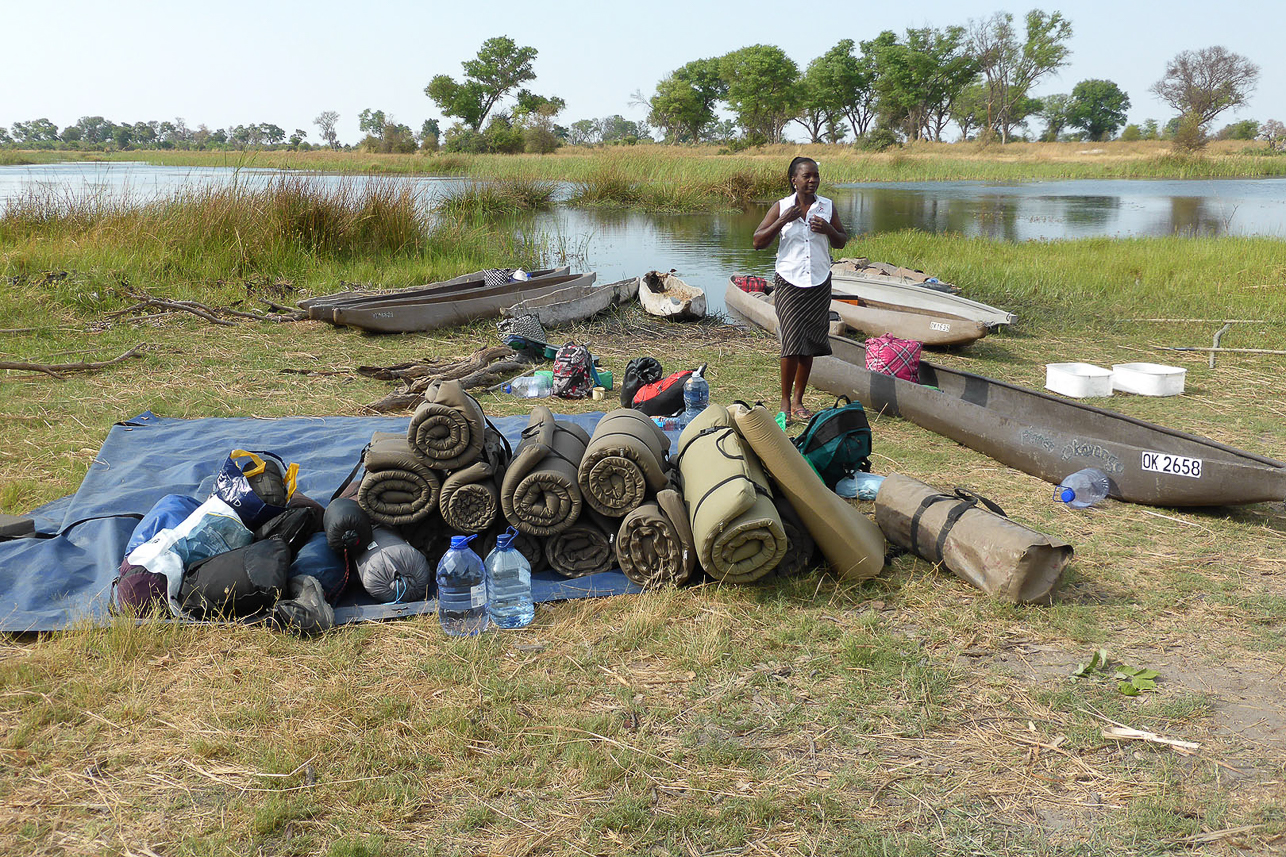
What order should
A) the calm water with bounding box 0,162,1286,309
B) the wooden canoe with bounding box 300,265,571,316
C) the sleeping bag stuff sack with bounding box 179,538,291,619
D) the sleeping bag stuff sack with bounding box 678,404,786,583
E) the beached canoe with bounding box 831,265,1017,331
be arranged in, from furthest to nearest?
the calm water with bounding box 0,162,1286,309 → the wooden canoe with bounding box 300,265,571,316 → the beached canoe with bounding box 831,265,1017,331 → the sleeping bag stuff sack with bounding box 678,404,786,583 → the sleeping bag stuff sack with bounding box 179,538,291,619

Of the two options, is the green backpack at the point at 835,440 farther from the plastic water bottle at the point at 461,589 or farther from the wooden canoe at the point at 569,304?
the wooden canoe at the point at 569,304

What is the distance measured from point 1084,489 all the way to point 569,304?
280 inches

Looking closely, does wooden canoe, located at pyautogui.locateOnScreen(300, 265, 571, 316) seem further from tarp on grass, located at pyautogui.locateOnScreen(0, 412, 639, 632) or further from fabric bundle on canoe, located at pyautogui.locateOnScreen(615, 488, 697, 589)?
fabric bundle on canoe, located at pyautogui.locateOnScreen(615, 488, 697, 589)

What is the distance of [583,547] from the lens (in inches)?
149

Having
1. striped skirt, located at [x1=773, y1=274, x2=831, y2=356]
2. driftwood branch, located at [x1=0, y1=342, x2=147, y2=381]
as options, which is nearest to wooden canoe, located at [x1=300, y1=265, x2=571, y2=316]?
driftwood branch, located at [x1=0, y1=342, x2=147, y2=381]

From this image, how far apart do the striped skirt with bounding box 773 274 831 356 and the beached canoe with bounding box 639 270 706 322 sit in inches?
200

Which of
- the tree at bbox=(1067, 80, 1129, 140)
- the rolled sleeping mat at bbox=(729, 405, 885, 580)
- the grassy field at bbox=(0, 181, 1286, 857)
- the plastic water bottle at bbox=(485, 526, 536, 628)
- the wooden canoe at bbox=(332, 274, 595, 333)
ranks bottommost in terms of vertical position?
the grassy field at bbox=(0, 181, 1286, 857)

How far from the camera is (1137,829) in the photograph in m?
2.28

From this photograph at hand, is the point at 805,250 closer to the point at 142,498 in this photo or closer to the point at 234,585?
the point at 234,585

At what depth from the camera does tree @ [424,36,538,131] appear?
7250 cm

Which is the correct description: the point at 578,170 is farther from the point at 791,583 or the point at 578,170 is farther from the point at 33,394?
the point at 791,583

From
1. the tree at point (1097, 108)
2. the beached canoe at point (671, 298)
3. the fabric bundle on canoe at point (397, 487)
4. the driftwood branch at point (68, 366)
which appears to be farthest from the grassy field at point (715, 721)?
the tree at point (1097, 108)

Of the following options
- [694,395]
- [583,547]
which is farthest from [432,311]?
[583,547]

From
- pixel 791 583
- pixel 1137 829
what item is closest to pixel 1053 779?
pixel 1137 829
